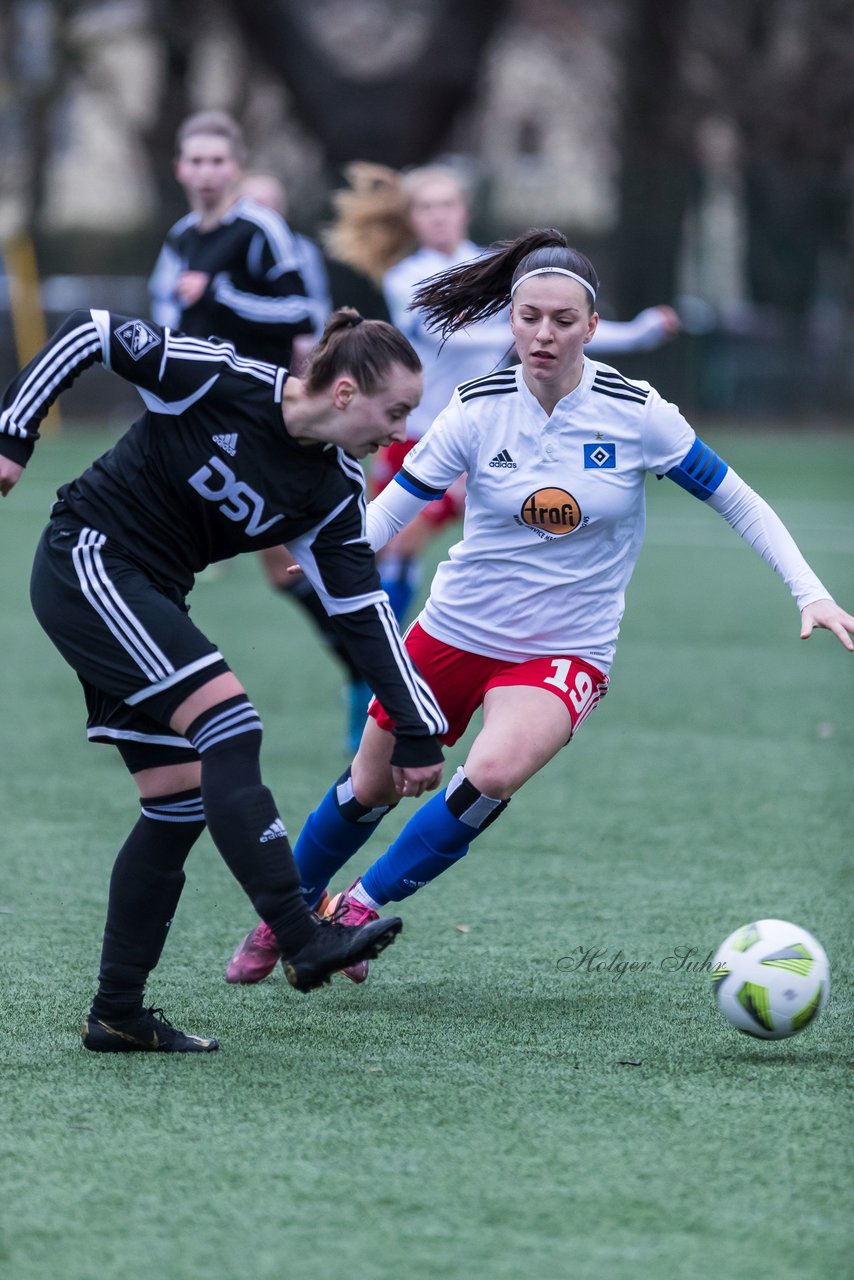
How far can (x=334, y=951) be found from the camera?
140 inches

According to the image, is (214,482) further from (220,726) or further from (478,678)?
(478,678)

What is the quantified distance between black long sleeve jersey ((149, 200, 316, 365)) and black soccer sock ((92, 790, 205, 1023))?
3.88 meters

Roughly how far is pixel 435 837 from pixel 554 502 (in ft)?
2.76

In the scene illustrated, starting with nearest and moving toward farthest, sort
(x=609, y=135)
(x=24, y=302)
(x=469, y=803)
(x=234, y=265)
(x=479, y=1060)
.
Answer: (x=479, y=1060) → (x=469, y=803) → (x=234, y=265) → (x=24, y=302) → (x=609, y=135)

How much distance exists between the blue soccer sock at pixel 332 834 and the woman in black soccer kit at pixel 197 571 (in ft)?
2.25

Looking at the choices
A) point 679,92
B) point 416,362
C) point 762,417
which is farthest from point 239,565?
point 679,92

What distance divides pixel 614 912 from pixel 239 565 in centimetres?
823

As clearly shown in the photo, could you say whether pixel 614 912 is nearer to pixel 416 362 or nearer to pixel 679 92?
pixel 416 362

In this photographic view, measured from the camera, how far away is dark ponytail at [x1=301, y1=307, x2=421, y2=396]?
3.63 m

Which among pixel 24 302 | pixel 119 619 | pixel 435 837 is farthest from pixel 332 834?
pixel 24 302

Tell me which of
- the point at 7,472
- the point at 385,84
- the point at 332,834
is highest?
the point at 385,84

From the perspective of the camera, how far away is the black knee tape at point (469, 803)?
166 inches

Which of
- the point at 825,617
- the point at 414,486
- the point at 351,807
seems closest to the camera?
the point at 825,617

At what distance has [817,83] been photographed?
88.5 feet
